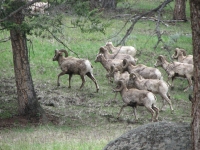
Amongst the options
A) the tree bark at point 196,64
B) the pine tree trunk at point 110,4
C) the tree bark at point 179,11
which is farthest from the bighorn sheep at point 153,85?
the tree bark at point 179,11

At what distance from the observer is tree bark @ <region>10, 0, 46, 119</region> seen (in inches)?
531

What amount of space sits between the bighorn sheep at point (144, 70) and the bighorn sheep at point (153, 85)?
1.22 metres

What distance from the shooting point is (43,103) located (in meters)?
16.2

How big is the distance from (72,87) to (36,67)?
2.86 m

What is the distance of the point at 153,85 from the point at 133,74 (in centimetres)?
78

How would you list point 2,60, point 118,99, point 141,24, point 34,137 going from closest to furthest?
point 34,137
point 118,99
point 2,60
point 141,24

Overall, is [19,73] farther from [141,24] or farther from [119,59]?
[141,24]

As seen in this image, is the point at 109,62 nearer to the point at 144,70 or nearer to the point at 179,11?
the point at 144,70

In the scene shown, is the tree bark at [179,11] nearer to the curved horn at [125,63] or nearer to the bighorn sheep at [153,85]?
the curved horn at [125,63]

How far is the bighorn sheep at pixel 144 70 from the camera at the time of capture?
1745cm

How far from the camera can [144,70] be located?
699 inches

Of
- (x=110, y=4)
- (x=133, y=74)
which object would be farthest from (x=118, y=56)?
(x=110, y=4)

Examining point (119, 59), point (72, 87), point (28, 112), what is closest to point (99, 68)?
point (119, 59)

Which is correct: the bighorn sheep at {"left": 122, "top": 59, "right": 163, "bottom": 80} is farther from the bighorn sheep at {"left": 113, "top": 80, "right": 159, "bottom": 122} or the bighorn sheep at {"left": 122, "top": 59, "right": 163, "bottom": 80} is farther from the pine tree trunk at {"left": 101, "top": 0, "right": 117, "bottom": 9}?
the pine tree trunk at {"left": 101, "top": 0, "right": 117, "bottom": 9}
